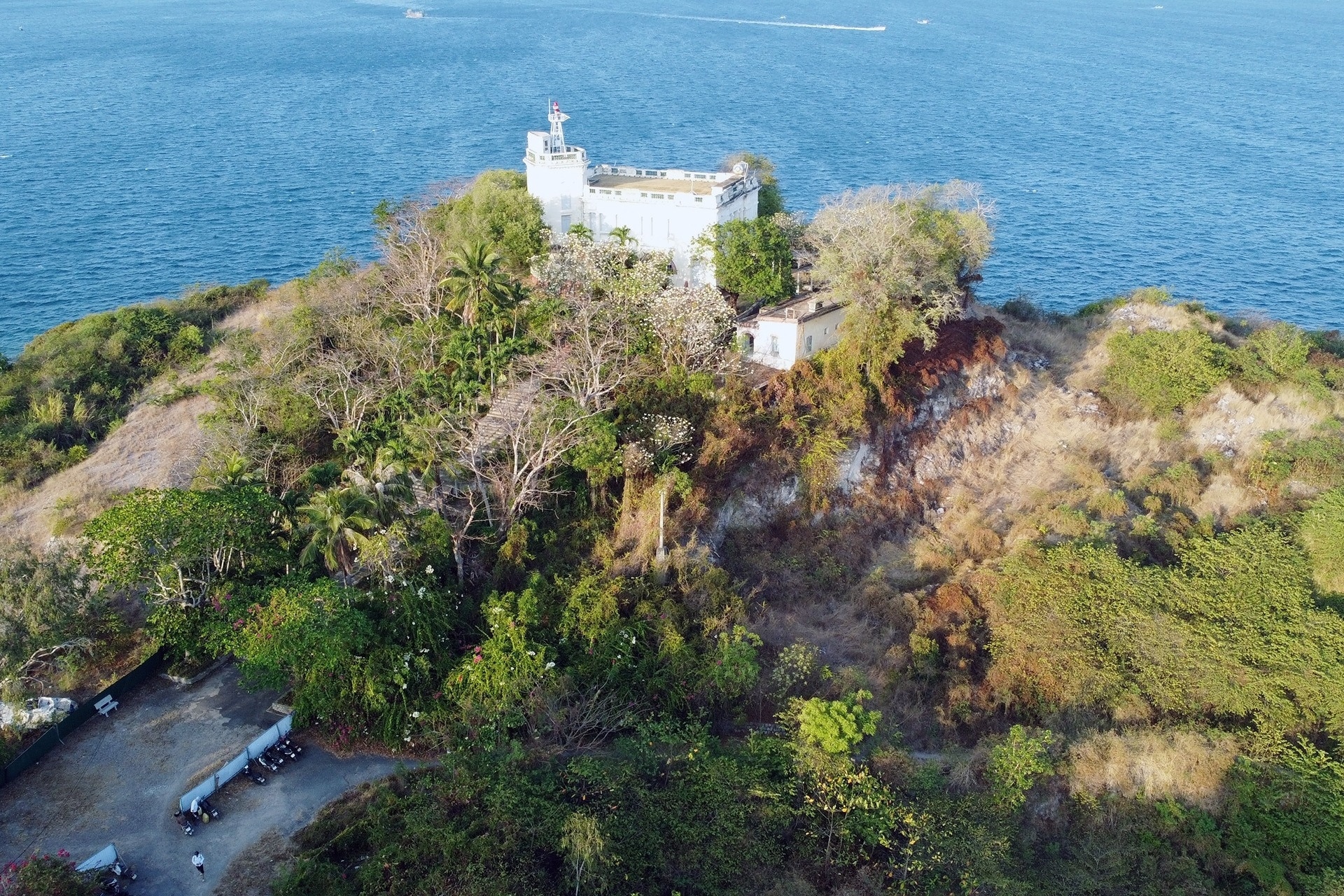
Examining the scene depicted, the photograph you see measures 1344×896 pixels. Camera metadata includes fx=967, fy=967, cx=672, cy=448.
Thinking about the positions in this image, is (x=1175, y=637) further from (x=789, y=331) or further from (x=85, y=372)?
(x=85, y=372)

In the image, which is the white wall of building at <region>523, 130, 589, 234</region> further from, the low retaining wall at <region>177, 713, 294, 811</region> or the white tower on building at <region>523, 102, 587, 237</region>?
the low retaining wall at <region>177, 713, 294, 811</region>

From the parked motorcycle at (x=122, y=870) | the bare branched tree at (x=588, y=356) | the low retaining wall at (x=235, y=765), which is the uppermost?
the bare branched tree at (x=588, y=356)

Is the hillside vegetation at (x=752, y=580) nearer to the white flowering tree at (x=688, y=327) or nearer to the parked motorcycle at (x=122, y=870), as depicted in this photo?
the white flowering tree at (x=688, y=327)

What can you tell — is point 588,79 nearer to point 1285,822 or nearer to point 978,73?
point 978,73

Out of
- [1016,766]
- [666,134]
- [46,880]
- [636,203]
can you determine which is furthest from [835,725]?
[666,134]

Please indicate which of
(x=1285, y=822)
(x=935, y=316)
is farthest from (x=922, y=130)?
(x=1285, y=822)

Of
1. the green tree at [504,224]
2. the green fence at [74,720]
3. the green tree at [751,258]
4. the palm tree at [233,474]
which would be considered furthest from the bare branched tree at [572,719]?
the green tree at [504,224]
